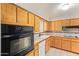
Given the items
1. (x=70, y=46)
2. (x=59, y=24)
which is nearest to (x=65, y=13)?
(x=59, y=24)

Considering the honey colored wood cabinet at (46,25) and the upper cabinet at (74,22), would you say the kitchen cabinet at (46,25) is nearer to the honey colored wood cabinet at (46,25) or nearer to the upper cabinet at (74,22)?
the honey colored wood cabinet at (46,25)

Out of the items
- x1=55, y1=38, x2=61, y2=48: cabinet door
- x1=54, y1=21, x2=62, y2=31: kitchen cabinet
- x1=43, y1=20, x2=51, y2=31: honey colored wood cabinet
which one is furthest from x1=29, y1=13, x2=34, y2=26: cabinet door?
x1=55, y1=38, x2=61, y2=48: cabinet door

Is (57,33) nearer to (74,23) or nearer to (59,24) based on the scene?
(59,24)

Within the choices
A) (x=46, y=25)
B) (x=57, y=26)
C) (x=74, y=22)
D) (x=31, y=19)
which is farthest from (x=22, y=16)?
(x=74, y=22)

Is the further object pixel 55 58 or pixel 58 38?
pixel 58 38

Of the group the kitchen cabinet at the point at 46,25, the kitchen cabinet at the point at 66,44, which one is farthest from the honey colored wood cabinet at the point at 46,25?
the kitchen cabinet at the point at 66,44

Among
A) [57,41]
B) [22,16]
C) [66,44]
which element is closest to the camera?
[22,16]

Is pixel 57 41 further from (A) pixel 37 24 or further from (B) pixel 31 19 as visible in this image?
(B) pixel 31 19

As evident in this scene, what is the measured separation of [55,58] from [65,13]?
76 cm

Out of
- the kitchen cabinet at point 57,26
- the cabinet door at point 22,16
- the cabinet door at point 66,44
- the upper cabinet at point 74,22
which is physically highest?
the cabinet door at point 22,16

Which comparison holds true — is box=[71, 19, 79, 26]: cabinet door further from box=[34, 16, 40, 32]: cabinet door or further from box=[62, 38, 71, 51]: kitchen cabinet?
box=[34, 16, 40, 32]: cabinet door

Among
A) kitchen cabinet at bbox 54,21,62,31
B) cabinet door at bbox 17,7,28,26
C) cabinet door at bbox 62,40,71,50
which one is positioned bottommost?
cabinet door at bbox 62,40,71,50

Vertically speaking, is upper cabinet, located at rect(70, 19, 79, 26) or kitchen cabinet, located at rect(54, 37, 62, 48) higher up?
upper cabinet, located at rect(70, 19, 79, 26)

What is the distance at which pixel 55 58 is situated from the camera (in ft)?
1.91
